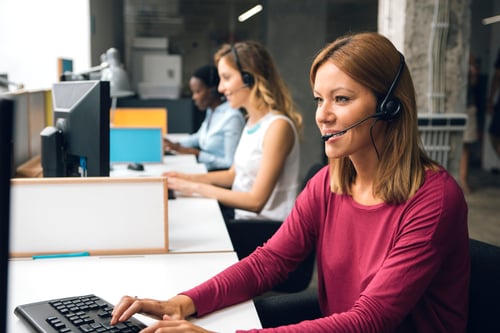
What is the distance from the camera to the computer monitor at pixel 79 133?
164 cm

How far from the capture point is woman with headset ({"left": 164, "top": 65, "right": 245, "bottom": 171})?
3.45 m

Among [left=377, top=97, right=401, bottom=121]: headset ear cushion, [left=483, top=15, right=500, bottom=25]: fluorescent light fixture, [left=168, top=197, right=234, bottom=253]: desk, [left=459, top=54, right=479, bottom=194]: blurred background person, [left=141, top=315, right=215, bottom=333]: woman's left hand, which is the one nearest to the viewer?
[left=141, top=315, right=215, bottom=333]: woman's left hand

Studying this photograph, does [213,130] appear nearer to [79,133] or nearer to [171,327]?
[79,133]

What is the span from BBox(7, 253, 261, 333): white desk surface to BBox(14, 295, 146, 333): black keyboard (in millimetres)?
35

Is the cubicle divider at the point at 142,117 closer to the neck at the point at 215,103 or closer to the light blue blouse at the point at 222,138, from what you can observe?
the neck at the point at 215,103

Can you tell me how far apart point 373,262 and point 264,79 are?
4.53 ft

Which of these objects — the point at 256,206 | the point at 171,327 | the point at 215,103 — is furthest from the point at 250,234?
the point at 215,103

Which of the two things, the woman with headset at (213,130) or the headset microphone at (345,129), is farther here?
the woman with headset at (213,130)

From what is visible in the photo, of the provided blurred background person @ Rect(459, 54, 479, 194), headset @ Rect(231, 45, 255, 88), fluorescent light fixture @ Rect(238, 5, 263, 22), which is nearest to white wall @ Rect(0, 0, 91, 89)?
→ headset @ Rect(231, 45, 255, 88)

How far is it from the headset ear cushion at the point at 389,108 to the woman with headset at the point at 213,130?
2.30m

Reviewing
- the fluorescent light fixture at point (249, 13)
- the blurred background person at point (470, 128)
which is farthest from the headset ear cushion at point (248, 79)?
the fluorescent light fixture at point (249, 13)

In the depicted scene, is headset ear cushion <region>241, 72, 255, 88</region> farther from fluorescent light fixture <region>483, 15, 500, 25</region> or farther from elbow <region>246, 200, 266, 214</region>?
fluorescent light fixture <region>483, 15, 500, 25</region>

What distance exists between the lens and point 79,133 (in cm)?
174

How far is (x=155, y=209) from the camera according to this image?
1.51 m
